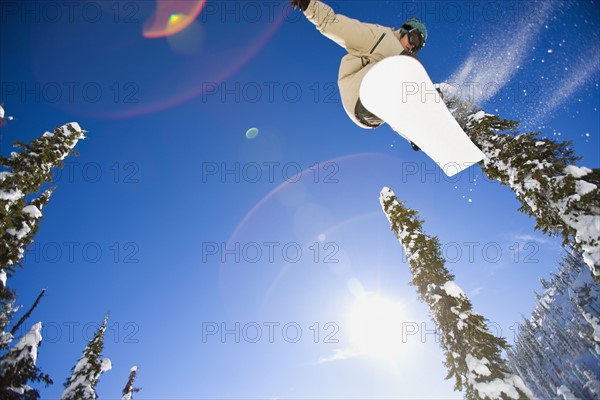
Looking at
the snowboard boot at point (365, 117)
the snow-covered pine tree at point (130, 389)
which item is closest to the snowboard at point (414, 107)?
the snowboard boot at point (365, 117)

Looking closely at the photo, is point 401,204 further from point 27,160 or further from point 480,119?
point 27,160

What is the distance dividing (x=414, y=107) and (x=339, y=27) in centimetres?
165

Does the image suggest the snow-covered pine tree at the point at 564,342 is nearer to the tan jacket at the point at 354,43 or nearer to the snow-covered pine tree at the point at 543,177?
the snow-covered pine tree at the point at 543,177

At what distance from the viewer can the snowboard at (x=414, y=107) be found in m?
3.85

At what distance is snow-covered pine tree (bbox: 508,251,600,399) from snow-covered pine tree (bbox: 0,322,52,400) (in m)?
85.2

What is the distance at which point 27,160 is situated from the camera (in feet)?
35.0

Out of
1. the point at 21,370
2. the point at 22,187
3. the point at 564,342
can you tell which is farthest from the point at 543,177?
the point at 564,342

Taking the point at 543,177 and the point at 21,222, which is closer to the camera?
the point at 543,177

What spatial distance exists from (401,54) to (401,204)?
9347 mm

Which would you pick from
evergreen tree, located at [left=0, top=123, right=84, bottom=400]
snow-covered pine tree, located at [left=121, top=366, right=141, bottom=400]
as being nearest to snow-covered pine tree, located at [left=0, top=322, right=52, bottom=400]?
evergreen tree, located at [left=0, top=123, right=84, bottom=400]

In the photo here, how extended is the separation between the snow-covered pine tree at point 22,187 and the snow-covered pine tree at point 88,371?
8.97 metres

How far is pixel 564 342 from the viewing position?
93.4 metres

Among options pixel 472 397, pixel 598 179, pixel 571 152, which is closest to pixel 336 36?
pixel 598 179

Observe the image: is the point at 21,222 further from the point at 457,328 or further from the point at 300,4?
the point at 457,328
